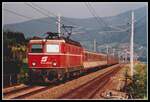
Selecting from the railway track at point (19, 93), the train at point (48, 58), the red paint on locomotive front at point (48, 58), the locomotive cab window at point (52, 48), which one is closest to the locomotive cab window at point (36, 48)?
the train at point (48, 58)

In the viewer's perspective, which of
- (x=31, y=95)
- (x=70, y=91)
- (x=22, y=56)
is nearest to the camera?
(x=31, y=95)

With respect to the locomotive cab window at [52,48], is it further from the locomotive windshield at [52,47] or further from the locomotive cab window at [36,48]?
the locomotive cab window at [36,48]

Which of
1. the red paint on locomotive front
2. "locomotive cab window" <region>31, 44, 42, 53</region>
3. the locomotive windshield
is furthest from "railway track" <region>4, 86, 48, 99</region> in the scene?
the locomotive windshield

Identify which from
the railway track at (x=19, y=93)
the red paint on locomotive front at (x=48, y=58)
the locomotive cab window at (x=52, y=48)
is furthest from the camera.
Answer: the locomotive cab window at (x=52, y=48)

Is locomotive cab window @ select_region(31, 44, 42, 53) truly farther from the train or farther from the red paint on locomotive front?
the red paint on locomotive front

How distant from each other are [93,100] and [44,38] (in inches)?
336

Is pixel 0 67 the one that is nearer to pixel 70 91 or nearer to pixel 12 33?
pixel 70 91

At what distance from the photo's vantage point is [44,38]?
26891mm

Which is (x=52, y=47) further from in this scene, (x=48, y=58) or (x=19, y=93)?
(x=19, y=93)

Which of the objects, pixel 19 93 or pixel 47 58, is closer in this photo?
pixel 19 93

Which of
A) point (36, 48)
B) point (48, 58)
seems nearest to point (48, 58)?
point (48, 58)

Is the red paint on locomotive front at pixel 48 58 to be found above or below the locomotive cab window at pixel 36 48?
below

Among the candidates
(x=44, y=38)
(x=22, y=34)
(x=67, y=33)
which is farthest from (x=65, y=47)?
(x=22, y=34)

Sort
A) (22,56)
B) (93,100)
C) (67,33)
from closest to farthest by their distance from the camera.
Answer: (93,100) → (67,33) → (22,56)
